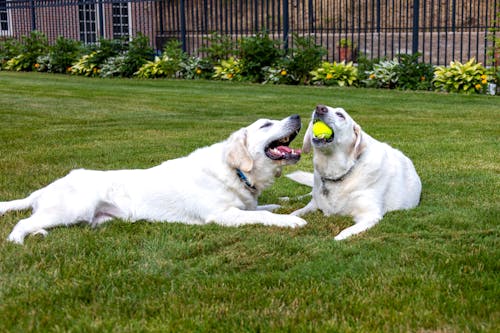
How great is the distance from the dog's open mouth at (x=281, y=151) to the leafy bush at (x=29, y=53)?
20103mm

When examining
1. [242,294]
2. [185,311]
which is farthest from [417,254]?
[185,311]

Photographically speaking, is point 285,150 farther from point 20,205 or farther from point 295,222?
point 20,205

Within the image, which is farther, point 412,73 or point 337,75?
point 337,75

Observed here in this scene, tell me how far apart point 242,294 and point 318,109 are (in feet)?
6.51

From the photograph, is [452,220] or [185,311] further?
[452,220]

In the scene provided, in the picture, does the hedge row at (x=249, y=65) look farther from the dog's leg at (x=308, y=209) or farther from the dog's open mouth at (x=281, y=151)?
the dog's open mouth at (x=281, y=151)

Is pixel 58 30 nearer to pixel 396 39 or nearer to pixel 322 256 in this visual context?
pixel 396 39

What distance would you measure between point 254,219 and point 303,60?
13.2 m

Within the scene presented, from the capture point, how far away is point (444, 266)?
13.1ft

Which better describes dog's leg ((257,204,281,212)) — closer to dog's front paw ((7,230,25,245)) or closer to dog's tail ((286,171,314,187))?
dog's tail ((286,171,314,187))

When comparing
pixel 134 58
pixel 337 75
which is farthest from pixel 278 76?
pixel 134 58

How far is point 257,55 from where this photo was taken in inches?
728

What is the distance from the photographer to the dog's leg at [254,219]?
16.4ft

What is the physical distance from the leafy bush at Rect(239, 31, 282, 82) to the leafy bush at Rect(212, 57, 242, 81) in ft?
0.68
